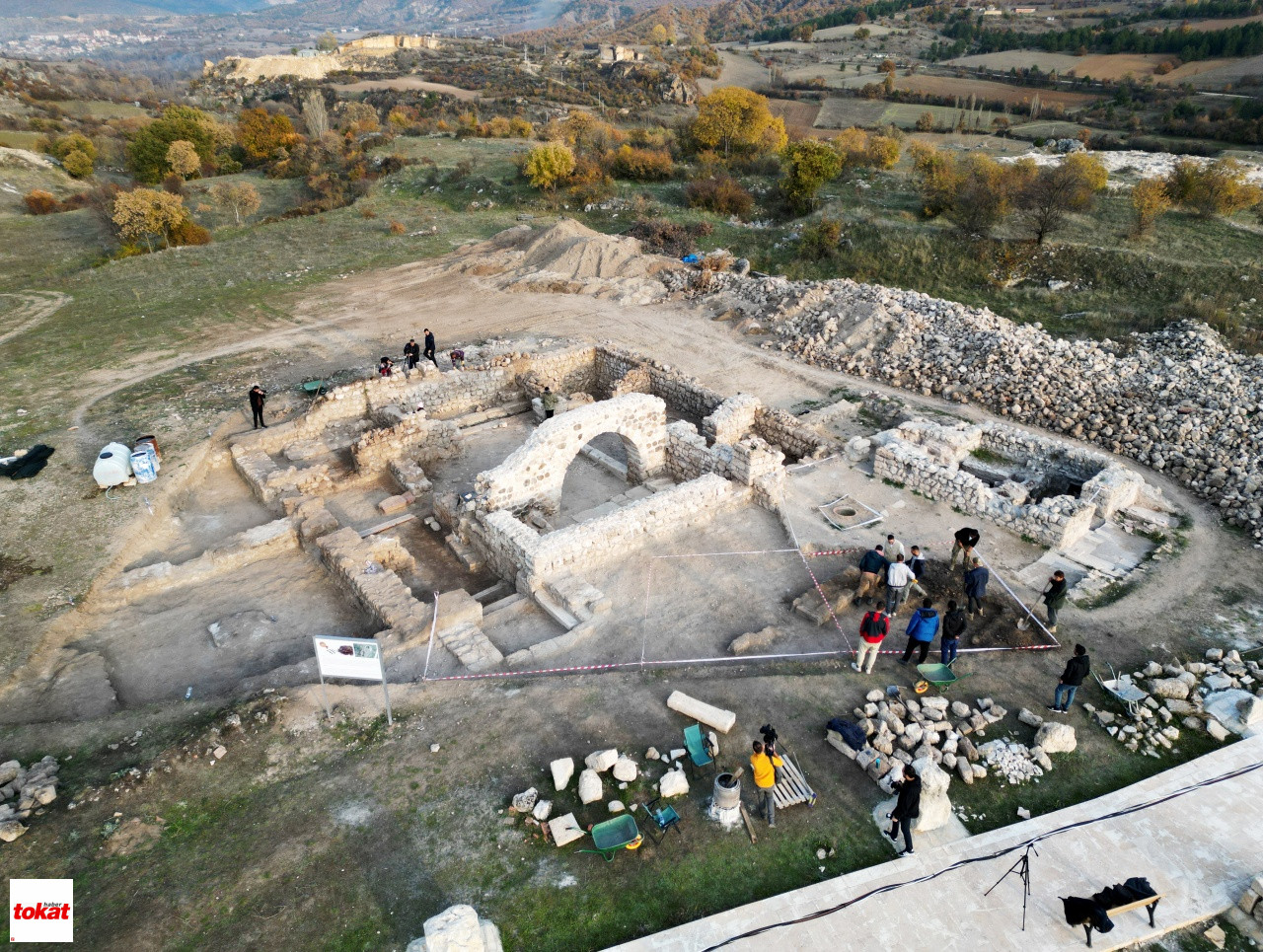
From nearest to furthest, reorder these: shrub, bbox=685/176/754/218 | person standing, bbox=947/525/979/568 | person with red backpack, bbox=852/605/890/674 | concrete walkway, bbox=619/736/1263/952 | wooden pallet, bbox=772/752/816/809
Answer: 1. concrete walkway, bbox=619/736/1263/952
2. wooden pallet, bbox=772/752/816/809
3. person with red backpack, bbox=852/605/890/674
4. person standing, bbox=947/525/979/568
5. shrub, bbox=685/176/754/218

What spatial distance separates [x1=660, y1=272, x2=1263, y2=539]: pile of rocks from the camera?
14.4 meters

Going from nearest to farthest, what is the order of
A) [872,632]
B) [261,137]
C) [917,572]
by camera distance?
[872,632] → [917,572] → [261,137]

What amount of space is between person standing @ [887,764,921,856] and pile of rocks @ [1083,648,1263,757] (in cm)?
326

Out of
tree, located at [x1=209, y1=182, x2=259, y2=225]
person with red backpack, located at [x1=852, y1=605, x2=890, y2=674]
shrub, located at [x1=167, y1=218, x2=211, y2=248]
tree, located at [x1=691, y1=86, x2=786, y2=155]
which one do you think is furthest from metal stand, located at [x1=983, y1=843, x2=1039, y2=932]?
tree, located at [x1=691, y1=86, x2=786, y2=155]

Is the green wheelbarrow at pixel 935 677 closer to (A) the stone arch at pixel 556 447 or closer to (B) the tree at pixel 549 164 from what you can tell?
(A) the stone arch at pixel 556 447

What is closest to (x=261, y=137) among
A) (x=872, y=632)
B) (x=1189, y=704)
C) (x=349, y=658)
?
(x=349, y=658)

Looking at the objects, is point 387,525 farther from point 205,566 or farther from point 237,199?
point 237,199

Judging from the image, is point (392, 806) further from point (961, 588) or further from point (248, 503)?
point (248, 503)

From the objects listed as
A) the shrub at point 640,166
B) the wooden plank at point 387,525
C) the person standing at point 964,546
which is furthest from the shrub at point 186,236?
the person standing at point 964,546

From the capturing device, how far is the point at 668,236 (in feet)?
102

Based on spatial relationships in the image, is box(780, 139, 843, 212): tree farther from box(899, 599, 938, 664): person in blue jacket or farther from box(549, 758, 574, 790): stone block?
box(549, 758, 574, 790): stone block

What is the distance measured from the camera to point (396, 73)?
9412 centimetres

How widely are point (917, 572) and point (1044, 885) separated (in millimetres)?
4573

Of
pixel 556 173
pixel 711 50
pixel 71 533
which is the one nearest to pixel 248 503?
pixel 71 533
